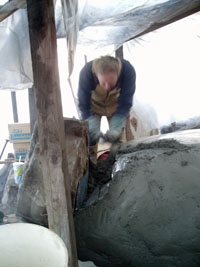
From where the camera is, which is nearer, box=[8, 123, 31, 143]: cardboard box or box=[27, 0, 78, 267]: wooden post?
box=[27, 0, 78, 267]: wooden post

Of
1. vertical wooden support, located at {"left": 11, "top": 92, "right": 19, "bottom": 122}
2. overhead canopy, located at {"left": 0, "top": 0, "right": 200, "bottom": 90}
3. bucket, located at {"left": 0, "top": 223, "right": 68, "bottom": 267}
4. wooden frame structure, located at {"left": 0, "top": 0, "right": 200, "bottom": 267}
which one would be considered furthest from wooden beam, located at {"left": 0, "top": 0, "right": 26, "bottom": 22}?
vertical wooden support, located at {"left": 11, "top": 92, "right": 19, "bottom": 122}

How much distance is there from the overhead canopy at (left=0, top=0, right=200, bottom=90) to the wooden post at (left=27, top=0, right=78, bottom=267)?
1.98 ft

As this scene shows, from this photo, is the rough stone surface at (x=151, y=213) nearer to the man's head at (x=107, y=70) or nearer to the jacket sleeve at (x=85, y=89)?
the man's head at (x=107, y=70)

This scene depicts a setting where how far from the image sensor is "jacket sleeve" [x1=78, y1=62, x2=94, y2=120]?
8.38ft

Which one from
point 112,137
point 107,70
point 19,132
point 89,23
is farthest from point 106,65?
point 19,132

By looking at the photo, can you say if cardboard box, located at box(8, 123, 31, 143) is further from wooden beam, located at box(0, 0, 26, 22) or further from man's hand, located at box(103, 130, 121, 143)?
wooden beam, located at box(0, 0, 26, 22)

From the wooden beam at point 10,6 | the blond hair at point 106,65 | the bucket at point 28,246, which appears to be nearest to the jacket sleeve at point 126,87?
the blond hair at point 106,65

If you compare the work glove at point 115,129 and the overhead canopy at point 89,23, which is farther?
the work glove at point 115,129

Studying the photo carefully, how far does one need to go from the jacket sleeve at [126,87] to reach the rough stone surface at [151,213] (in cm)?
122

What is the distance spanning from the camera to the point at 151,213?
→ 1245mm

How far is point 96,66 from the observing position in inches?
93.7

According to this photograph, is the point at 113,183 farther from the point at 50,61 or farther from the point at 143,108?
the point at 143,108

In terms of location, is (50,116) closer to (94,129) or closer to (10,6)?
(10,6)

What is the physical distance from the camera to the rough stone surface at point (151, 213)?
3.97ft
